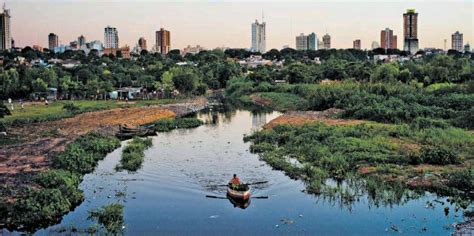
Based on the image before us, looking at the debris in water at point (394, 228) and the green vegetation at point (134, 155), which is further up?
the green vegetation at point (134, 155)

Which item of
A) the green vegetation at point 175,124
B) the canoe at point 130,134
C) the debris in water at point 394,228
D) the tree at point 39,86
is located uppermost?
the tree at point 39,86

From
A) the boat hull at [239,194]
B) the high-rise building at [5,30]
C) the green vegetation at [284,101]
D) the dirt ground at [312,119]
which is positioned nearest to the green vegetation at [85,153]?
the boat hull at [239,194]

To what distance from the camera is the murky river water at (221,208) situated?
15.8 meters

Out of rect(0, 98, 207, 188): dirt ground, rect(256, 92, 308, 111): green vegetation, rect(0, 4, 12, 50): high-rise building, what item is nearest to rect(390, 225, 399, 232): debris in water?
rect(0, 98, 207, 188): dirt ground

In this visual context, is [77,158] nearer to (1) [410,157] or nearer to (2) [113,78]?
(1) [410,157]

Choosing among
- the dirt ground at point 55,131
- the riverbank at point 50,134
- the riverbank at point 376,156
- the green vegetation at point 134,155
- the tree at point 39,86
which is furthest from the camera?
the tree at point 39,86

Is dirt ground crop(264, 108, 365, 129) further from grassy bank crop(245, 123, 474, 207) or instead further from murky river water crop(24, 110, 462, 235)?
murky river water crop(24, 110, 462, 235)

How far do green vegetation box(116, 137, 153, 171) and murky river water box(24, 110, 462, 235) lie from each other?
0.47 m

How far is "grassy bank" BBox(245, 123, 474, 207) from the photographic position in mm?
19516

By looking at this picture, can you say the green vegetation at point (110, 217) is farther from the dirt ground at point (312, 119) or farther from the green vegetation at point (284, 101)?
the green vegetation at point (284, 101)

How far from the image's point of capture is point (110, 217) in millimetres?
16422

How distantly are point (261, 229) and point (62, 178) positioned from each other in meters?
8.64

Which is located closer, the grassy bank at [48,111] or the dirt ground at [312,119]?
the dirt ground at [312,119]

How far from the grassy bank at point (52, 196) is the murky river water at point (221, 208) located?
0.43m
